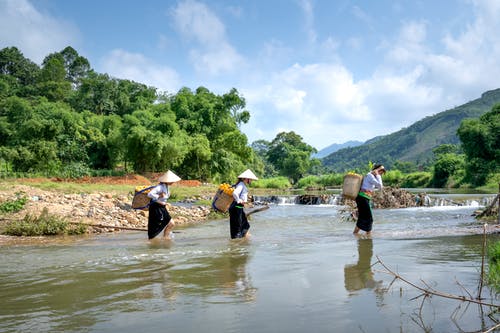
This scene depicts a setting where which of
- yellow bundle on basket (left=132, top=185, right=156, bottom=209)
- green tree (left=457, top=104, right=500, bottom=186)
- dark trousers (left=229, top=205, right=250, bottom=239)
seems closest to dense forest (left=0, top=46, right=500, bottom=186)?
green tree (left=457, top=104, right=500, bottom=186)

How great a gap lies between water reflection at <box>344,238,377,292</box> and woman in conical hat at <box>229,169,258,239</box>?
283 centimetres

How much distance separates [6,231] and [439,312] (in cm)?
1080

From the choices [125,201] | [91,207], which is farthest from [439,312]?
[125,201]

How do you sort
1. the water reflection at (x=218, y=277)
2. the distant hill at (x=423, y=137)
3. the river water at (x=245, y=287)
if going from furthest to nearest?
the distant hill at (x=423, y=137), the water reflection at (x=218, y=277), the river water at (x=245, y=287)

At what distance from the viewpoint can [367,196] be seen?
32.0 feet

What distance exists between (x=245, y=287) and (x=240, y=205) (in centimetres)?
436

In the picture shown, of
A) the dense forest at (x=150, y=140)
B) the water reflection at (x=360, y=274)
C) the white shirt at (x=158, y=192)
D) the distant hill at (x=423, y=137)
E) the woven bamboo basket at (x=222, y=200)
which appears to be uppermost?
the distant hill at (x=423, y=137)

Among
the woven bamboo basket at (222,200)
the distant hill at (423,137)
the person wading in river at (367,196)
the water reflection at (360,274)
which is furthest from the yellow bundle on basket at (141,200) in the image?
the distant hill at (423,137)

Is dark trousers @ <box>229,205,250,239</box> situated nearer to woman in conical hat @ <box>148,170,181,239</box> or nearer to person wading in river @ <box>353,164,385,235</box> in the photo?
woman in conical hat @ <box>148,170,181,239</box>

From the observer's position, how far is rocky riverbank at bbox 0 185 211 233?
13081mm

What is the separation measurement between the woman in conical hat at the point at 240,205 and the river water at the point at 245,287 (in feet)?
2.51

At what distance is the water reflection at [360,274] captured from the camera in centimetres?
496

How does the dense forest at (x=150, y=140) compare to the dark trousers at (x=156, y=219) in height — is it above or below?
above

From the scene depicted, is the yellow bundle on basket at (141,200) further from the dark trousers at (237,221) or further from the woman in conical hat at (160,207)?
the dark trousers at (237,221)
